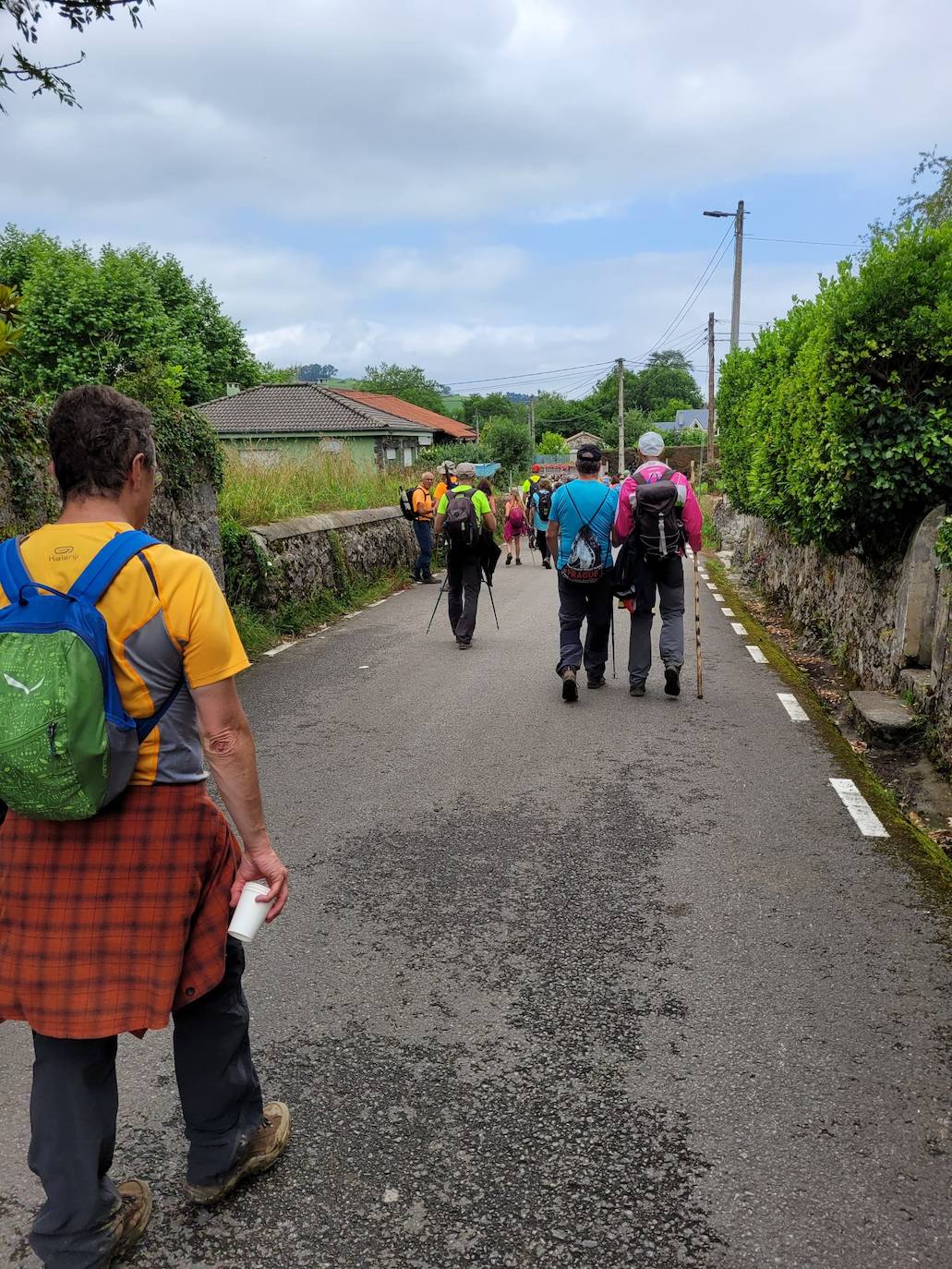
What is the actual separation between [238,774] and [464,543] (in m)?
8.58

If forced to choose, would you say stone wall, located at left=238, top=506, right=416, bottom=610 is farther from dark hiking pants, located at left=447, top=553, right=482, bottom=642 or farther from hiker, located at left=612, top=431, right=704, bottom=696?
hiker, located at left=612, top=431, right=704, bottom=696

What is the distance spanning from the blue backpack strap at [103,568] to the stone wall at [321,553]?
10109mm

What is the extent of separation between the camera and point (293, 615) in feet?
42.6

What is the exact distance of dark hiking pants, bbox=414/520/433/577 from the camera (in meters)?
18.1

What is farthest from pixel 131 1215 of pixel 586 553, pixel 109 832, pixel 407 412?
pixel 407 412

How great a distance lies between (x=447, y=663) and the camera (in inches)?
406

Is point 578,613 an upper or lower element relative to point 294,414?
lower

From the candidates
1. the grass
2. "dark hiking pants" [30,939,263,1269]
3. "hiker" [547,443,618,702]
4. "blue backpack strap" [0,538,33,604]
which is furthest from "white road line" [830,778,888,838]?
the grass

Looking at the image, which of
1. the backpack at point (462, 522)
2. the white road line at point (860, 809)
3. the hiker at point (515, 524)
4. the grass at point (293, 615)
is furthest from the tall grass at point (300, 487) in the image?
the white road line at point (860, 809)

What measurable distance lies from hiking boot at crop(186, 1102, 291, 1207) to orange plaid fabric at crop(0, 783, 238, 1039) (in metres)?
0.62

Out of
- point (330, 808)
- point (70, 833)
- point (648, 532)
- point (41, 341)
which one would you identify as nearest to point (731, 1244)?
point (70, 833)

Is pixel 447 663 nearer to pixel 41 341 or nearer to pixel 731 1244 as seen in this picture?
pixel 731 1244

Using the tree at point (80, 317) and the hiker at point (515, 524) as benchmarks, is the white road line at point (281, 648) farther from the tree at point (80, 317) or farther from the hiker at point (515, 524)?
the tree at point (80, 317)

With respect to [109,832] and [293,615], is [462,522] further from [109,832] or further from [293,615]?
[109,832]
